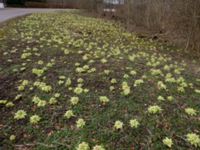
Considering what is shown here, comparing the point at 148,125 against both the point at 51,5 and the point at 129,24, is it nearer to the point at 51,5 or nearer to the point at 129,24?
the point at 129,24

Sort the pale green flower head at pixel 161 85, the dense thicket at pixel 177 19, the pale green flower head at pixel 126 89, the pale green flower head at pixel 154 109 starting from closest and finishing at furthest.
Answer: the pale green flower head at pixel 154 109 < the pale green flower head at pixel 126 89 < the pale green flower head at pixel 161 85 < the dense thicket at pixel 177 19

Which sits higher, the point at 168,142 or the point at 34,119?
the point at 34,119

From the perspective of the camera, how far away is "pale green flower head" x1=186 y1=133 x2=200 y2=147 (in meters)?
3.00

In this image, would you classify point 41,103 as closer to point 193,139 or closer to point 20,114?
point 20,114

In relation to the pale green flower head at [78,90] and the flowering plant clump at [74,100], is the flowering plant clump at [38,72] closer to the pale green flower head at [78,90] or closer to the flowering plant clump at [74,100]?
the pale green flower head at [78,90]

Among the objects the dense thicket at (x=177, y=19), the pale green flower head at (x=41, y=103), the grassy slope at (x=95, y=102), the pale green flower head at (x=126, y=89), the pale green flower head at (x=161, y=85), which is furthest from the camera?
the dense thicket at (x=177, y=19)

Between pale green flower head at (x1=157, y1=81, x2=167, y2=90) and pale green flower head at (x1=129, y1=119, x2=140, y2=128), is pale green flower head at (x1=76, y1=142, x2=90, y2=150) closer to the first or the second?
pale green flower head at (x1=129, y1=119, x2=140, y2=128)

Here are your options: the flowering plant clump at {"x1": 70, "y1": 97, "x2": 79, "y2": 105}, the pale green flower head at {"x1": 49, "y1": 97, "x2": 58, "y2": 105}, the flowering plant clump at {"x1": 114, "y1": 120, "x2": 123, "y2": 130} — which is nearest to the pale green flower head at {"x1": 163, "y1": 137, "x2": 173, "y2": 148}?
the flowering plant clump at {"x1": 114, "y1": 120, "x2": 123, "y2": 130}

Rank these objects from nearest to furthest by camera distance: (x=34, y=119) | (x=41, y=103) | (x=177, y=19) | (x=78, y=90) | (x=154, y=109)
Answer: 1. (x=34, y=119)
2. (x=154, y=109)
3. (x=41, y=103)
4. (x=78, y=90)
5. (x=177, y=19)

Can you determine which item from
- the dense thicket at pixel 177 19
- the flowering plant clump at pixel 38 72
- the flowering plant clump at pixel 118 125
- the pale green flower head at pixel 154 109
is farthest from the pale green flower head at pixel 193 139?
the dense thicket at pixel 177 19

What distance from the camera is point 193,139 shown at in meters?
3.04

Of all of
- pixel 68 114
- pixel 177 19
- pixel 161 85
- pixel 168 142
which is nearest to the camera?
pixel 168 142

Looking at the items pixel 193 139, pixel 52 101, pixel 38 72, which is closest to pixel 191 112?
pixel 193 139

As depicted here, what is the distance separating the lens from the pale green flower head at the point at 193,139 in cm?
300
